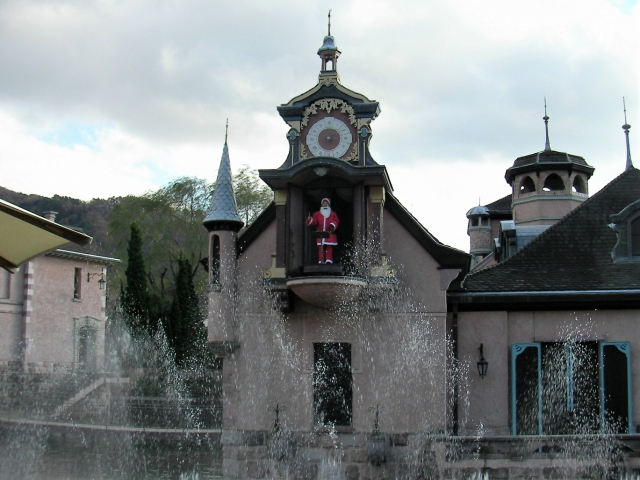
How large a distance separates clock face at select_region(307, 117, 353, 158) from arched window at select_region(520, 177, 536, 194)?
11.7 m

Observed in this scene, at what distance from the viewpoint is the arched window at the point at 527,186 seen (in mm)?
26989

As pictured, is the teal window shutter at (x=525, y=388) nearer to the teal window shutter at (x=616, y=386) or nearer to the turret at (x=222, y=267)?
the teal window shutter at (x=616, y=386)

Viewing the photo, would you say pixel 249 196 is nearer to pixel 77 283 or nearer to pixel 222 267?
pixel 77 283

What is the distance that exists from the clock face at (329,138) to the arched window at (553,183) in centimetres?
1157

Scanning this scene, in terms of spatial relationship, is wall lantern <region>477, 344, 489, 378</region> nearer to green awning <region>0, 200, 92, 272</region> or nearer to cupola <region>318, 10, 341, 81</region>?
cupola <region>318, 10, 341, 81</region>

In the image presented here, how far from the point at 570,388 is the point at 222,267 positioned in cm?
724

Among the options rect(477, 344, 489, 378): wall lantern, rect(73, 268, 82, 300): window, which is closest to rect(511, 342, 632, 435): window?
rect(477, 344, 489, 378): wall lantern

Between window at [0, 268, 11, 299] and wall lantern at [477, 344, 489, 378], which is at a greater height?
window at [0, 268, 11, 299]

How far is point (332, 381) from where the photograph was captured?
16.8 meters

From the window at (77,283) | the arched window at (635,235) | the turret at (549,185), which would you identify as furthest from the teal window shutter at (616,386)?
the window at (77,283)

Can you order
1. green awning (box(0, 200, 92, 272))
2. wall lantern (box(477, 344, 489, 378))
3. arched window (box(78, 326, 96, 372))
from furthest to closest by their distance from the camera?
1. arched window (box(78, 326, 96, 372))
2. wall lantern (box(477, 344, 489, 378))
3. green awning (box(0, 200, 92, 272))

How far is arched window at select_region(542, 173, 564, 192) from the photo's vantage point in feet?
87.0

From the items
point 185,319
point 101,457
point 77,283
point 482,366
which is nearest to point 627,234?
point 482,366

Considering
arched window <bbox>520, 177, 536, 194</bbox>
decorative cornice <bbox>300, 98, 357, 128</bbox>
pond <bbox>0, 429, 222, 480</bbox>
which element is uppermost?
arched window <bbox>520, 177, 536, 194</bbox>
